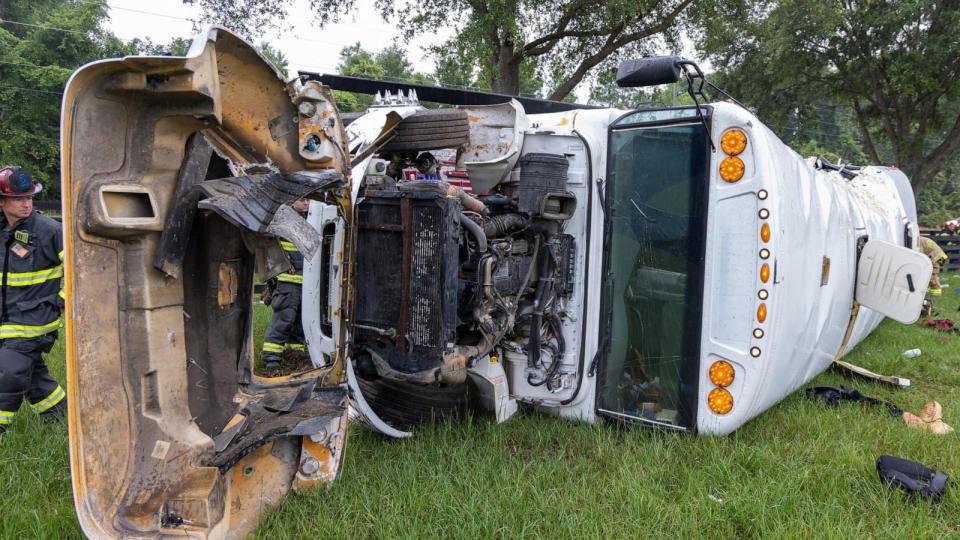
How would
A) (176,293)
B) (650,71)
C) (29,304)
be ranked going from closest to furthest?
1. (176,293)
2. (650,71)
3. (29,304)

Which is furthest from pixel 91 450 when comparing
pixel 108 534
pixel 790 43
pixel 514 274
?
pixel 790 43

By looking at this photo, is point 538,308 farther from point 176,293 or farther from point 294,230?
point 176,293

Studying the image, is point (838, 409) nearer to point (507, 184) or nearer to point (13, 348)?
point (507, 184)

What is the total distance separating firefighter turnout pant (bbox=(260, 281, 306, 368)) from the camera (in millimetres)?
5641

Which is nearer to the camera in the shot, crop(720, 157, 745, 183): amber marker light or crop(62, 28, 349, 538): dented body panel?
crop(62, 28, 349, 538): dented body panel

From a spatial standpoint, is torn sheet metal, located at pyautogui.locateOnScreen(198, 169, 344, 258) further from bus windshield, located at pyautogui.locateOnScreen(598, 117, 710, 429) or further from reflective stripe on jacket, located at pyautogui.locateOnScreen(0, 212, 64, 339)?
reflective stripe on jacket, located at pyautogui.locateOnScreen(0, 212, 64, 339)

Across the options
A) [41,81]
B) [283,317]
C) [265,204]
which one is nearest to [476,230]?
[265,204]

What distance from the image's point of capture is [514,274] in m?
3.37

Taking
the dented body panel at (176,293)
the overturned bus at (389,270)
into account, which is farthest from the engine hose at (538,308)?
the dented body panel at (176,293)

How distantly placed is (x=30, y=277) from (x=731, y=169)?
3.92m

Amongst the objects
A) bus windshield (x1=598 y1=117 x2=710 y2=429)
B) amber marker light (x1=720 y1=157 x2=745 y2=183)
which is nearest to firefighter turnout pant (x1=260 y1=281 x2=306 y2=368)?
bus windshield (x1=598 y1=117 x2=710 y2=429)

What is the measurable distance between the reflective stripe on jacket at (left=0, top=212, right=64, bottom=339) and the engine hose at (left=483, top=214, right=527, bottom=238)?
102 inches

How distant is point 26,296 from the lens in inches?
144

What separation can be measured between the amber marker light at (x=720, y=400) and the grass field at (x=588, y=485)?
16cm
